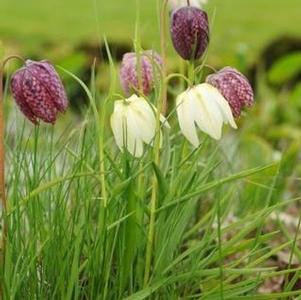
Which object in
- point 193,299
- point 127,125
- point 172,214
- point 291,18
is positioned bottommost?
point 193,299

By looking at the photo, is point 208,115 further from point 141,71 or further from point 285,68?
point 285,68

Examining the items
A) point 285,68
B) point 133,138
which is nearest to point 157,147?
point 133,138

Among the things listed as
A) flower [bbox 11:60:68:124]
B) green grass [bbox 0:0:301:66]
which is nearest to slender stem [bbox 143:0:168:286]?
flower [bbox 11:60:68:124]

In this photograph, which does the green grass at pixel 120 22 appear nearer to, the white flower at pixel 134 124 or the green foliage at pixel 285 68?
the green foliage at pixel 285 68

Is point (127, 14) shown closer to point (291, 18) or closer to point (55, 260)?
point (291, 18)

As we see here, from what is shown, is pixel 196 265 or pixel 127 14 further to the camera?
pixel 127 14

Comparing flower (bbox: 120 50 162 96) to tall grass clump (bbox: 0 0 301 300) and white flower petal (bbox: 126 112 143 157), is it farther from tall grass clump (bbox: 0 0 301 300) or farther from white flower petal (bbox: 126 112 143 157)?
white flower petal (bbox: 126 112 143 157)

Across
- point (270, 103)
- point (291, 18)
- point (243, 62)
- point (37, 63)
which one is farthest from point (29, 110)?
point (291, 18)
